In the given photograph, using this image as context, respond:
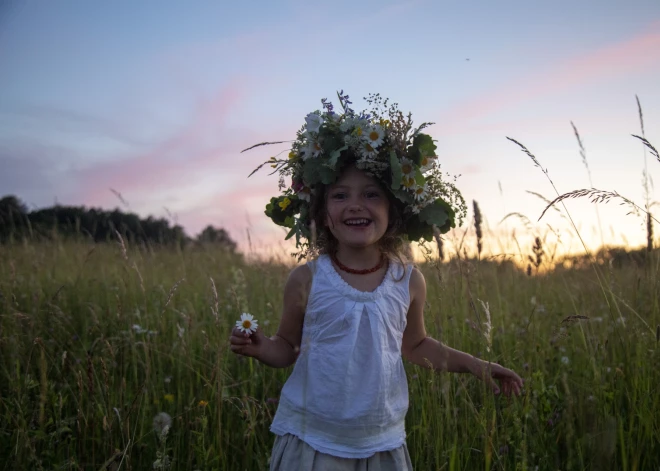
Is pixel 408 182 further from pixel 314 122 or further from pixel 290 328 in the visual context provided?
pixel 290 328

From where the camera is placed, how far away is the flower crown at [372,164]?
2.57m

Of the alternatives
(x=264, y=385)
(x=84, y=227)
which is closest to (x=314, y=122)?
(x=264, y=385)

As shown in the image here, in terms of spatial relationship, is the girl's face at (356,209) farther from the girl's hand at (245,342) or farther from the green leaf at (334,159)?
the girl's hand at (245,342)

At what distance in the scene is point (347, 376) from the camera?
2.31 meters

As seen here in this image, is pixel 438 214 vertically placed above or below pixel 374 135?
below

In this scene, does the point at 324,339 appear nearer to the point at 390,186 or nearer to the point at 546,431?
the point at 390,186

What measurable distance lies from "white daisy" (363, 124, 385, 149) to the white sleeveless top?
61cm

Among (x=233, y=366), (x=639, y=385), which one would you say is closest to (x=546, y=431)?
(x=639, y=385)

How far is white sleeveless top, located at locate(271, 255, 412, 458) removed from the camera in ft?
7.45

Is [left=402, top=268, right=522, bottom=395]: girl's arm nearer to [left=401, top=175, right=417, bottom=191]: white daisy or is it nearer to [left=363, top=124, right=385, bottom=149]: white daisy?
[left=401, top=175, right=417, bottom=191]: white daisy

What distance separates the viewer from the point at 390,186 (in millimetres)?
2582

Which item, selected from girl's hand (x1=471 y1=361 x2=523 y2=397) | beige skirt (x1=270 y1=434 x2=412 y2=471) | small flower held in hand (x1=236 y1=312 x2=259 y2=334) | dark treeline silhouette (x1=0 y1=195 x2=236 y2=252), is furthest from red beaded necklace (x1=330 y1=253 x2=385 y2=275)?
dark treeline silhouette (x1=0 y1=195 x2=236 y2=252)

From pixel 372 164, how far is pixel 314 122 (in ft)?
1.33

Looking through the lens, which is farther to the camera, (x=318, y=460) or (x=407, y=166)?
(x=407, y=166)
